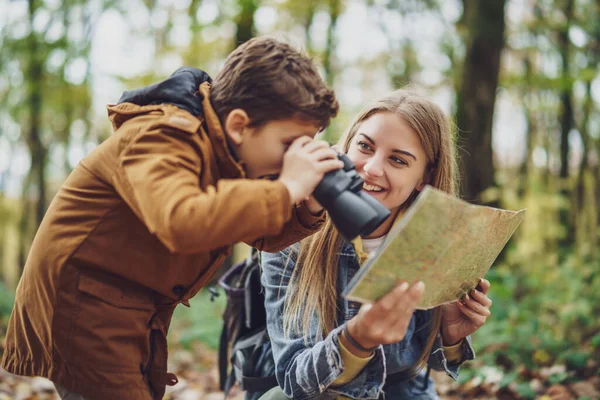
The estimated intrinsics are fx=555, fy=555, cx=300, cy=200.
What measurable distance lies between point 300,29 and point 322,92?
10.5 meters

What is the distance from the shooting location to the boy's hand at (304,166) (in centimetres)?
135

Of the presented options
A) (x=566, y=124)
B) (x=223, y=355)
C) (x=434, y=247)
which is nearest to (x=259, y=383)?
(x=223, y=355)

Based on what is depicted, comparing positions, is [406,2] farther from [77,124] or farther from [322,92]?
[322,92]

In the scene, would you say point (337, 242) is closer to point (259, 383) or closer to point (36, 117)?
point (259, 383)

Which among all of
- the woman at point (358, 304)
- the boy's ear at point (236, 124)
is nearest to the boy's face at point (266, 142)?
the boy's ear at point (236, 124)

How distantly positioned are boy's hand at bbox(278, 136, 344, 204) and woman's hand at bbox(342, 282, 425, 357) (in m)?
0.35

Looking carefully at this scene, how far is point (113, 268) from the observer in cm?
153

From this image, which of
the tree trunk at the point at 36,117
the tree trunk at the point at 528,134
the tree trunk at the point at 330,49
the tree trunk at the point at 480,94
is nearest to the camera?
the tree trunk at the point at 480,94

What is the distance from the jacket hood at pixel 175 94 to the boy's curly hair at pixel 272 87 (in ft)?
0.20

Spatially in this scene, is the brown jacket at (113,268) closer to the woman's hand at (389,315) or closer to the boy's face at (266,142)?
the boy's face at (266,142)

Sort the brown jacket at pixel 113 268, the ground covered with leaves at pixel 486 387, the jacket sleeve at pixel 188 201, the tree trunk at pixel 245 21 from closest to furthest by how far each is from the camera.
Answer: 1. the jacket sleeve at pixel 188 201
2. the brown jacket at pixel 113 268
3. the ground covered with leaves at pixel 486 387
4. the tree trunk at pixel 245 21

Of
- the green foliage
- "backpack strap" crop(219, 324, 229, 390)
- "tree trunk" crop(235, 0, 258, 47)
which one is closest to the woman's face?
"backpack strap" crop(219, 324, 229, 390)

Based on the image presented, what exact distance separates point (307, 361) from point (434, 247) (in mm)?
641

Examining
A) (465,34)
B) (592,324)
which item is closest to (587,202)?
(465,34)
